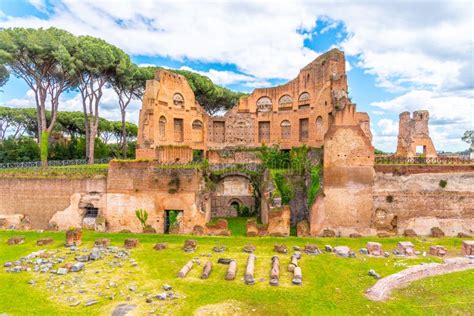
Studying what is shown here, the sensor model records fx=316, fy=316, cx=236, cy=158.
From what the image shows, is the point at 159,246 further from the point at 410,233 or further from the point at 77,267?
the point at 410,233

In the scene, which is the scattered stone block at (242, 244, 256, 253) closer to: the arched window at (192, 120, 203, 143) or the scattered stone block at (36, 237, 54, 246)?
the scattered stone block at (36, 237, 54, 246)

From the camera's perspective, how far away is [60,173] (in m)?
19.8

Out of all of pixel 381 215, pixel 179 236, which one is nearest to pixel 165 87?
pixel 179 236

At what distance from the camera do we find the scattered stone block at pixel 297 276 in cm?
992

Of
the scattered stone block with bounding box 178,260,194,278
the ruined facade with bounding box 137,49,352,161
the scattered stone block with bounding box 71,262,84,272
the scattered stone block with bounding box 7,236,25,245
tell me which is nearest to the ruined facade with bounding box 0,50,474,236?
the ruined facade with bounding box 137,49,352,161

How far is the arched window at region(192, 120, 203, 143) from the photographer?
31.5m

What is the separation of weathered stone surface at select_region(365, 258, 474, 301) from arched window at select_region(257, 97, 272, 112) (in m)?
22.7

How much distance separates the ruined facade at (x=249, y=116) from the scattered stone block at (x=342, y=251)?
15120 mm

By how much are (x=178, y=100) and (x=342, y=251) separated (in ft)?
71.5

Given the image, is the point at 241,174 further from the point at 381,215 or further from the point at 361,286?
the point at 361,286

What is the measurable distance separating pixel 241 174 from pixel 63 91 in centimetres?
1808

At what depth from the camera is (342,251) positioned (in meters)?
13.0

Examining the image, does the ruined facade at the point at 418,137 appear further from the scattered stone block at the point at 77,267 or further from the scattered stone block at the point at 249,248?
the scattered stone block at the point at 77,267

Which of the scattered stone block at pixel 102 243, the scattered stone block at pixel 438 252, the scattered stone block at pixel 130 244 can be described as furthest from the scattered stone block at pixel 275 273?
the scattered stone block at pixel 102 243
